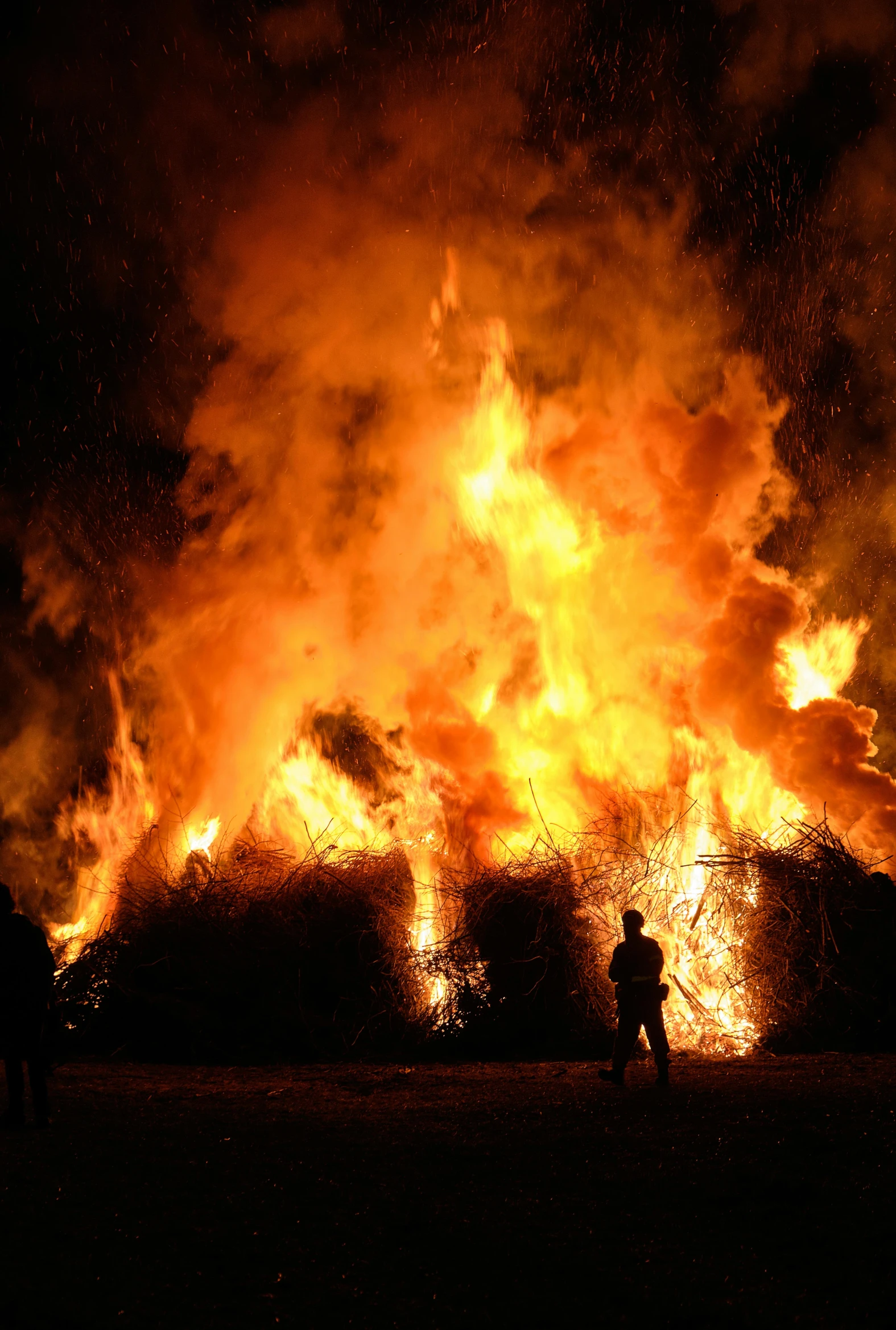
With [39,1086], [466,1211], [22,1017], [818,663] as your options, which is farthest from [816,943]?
[22,1017]

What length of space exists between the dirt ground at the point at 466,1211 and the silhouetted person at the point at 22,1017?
24 centimetres

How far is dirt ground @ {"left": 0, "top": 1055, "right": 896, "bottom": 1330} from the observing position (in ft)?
11.6

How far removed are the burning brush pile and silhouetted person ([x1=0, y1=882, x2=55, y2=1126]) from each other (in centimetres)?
301

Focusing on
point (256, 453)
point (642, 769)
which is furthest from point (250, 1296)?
point (256, 453)

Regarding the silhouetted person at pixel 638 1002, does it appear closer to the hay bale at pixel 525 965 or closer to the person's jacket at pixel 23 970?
the hay bale at pixel 525 965

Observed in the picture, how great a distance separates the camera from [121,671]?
14.2 meters

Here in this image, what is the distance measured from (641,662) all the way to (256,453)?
6053 millimetres

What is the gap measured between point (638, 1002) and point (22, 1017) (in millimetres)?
4064

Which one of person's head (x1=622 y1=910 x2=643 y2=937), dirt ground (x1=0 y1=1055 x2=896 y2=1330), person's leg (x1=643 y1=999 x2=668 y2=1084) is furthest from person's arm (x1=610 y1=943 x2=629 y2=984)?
dirt ground (x1=0 y1=1055 x2=896 y2=1330)

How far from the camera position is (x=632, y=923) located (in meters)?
7.05

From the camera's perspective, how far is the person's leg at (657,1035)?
6754mm

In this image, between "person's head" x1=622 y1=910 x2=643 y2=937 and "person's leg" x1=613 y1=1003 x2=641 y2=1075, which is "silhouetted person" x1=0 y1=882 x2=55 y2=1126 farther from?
"person's head" x1=622 y1=910 x2=643 y2=937

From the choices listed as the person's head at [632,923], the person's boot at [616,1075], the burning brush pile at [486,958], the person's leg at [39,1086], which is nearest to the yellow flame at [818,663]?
the burning brush pile at [486,958]

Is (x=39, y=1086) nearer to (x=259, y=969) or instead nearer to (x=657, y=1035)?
(x=259, y=969)
